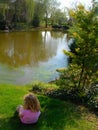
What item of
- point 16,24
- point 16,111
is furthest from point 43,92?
point 16,24

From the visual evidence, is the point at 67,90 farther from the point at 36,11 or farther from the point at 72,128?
the point at 36,11

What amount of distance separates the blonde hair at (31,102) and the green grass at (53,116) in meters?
0.44

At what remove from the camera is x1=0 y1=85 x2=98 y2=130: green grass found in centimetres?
514

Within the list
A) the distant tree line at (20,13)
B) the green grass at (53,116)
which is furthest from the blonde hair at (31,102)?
the distant tree line at (20,13)

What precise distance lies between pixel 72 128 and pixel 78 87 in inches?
98.9

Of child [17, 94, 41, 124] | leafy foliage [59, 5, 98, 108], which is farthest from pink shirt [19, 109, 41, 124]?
leafy foliage [59, 5, 98, 108]

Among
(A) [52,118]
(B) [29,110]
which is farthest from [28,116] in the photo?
(A) [52,118]

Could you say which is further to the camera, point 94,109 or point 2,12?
point 2,12

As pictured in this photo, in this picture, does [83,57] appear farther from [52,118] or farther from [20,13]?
[20,13]

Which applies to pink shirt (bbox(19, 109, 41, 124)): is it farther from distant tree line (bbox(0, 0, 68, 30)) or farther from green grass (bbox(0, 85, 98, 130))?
distant tree line (bbox(0, 0, 68, 30))

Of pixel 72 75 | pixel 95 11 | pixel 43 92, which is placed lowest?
pixel 43 92

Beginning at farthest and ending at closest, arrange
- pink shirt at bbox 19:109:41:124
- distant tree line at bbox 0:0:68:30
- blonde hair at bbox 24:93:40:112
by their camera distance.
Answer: distant tree line at bbox 0:0:68:30 < pink shirt at bbox 19:109:41:124 < blonde hair at bbox 24:93:40:112

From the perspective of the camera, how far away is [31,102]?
16.1ft

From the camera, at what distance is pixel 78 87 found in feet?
25.2
